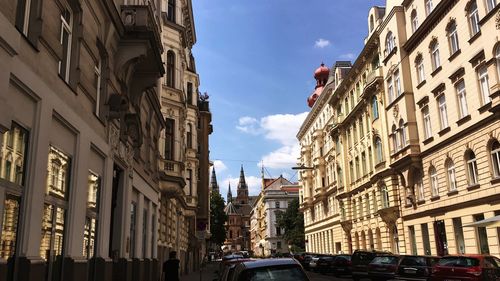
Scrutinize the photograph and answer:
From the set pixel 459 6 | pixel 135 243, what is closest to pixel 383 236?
pixel 459 6

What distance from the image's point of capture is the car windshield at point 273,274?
773 cm

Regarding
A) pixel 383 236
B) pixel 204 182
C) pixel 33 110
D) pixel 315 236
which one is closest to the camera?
pixel 33 110

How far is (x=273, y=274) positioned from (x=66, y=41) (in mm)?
6936

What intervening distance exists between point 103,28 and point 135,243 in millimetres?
8558

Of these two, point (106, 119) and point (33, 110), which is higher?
point (106, 119)

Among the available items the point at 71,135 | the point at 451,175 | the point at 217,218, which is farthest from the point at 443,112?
the point at 217,218

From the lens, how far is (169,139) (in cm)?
2802

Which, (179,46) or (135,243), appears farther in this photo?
(179,46)

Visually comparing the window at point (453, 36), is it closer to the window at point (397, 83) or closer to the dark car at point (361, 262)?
the window at point (397, 83)

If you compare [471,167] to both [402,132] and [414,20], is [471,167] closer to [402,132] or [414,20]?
[402,132]

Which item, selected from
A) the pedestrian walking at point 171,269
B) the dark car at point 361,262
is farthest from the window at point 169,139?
the pedestrian walking at point 171,269

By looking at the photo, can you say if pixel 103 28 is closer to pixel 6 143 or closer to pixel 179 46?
pixel 6 143

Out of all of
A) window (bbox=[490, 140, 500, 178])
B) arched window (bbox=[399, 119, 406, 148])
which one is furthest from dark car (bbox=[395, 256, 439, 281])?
arched window (bbox=[399, 119, 406, 148])

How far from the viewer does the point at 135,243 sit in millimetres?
18266
